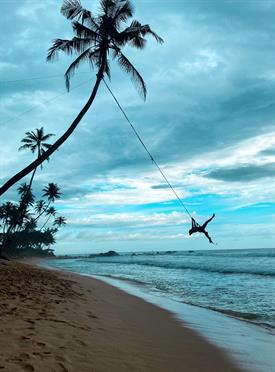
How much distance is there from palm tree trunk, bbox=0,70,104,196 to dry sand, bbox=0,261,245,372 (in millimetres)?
4168

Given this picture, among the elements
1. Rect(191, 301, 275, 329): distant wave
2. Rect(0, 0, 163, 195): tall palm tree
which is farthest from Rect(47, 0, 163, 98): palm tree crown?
Rect(191, 301, 275, 329): distant wave

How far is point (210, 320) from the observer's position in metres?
9.69

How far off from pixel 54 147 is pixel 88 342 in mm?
8843

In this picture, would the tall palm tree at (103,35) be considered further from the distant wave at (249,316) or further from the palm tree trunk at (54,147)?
the distant wave at (249,316)

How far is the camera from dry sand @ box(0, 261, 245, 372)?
4.41 meters

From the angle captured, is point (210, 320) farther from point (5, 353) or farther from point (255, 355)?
point (5, 353)

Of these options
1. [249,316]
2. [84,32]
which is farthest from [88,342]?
[84,32]

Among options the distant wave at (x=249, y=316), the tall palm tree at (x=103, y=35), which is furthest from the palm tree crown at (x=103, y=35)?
the distant wave at (x=249, y=316)

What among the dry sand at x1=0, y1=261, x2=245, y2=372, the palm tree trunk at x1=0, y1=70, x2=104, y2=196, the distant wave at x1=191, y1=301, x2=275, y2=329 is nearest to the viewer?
the dry sand at x1=0, y1=261, x2=245, y2=372

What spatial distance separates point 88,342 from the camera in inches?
214

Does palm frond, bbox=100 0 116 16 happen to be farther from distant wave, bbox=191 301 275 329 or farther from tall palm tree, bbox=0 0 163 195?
distant wave, bbox=191 301 275 329

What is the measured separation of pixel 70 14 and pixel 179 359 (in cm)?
1403

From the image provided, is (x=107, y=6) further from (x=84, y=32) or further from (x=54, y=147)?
(x=54, y=147)

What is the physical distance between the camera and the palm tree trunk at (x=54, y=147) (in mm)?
11983
